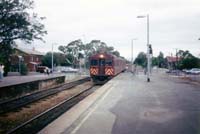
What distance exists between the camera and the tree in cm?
3500

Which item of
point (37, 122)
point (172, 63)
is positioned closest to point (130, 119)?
point (37, 122)

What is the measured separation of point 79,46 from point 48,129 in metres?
105

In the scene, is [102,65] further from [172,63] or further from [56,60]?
[172,63]

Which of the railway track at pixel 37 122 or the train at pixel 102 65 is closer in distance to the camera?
the railway track at pixel 37 122

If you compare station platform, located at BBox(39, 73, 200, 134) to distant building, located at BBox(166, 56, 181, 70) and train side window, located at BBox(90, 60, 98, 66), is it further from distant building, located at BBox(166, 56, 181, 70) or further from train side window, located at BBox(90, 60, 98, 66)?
distant building, located at BBox(166, 56, 181, 70)

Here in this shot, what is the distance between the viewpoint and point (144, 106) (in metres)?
14.7

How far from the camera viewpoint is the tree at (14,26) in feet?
115

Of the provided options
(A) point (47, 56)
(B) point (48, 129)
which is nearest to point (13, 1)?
(B) point (48, 129)

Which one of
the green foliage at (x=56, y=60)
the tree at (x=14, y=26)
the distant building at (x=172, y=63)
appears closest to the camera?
the tree at (x=14, y=26)

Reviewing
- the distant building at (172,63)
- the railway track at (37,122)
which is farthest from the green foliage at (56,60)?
the railway track at (37,122)

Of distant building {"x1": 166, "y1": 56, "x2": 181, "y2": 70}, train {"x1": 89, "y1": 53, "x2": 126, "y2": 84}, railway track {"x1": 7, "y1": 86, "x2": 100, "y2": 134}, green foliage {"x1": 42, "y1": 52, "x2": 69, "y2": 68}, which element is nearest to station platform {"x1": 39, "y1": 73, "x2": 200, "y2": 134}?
railway track {"x1": 7, "y1": 86, "x2": 100, "y2": 134}

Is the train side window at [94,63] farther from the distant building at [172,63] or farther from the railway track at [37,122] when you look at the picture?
the distant building at [172,63]

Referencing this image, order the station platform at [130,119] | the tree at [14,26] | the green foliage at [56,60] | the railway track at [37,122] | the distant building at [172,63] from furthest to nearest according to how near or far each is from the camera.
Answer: the distant building at [172,63]
the green foliage at [56,60]
the tree at [14,26]
the railway track at [37,122]
the station platform at [130,119]

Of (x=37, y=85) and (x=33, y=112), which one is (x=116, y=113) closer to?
(x=33, y=112)
